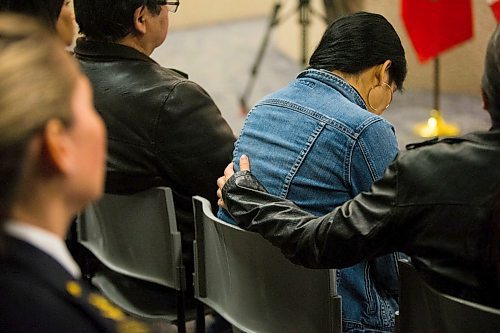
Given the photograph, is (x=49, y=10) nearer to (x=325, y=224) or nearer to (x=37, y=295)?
(x=325, y=224)

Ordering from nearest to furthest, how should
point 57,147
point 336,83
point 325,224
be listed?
point 57,147 → point 325,224 → point 336,83

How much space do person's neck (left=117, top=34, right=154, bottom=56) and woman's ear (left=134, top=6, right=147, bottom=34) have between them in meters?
0.03

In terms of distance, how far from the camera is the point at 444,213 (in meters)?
1.34

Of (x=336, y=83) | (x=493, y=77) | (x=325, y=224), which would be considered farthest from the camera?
(x=336, y=83)

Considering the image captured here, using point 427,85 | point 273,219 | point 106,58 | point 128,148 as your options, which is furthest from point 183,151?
point 427,85

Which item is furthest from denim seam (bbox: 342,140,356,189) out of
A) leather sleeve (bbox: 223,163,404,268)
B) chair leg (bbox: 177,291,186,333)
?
chair leg (bbox: 177,291,186,333)

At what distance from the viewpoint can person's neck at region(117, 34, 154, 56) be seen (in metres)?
2.24

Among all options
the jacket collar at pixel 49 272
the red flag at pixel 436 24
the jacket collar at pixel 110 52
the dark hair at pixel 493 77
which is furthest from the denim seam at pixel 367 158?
the red flag at pixel 436 24

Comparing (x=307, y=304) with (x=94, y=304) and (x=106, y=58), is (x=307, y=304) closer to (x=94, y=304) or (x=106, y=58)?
(x=94, y=304)

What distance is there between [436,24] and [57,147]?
3625 mm

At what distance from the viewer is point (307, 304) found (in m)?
1.67

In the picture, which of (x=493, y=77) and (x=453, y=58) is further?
(x=453, y=58)

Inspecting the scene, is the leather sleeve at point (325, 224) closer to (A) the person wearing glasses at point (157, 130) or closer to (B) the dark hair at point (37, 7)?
(A) the person wearing glasses at point (157, 130)

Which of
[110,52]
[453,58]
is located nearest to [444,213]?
[110,52]
